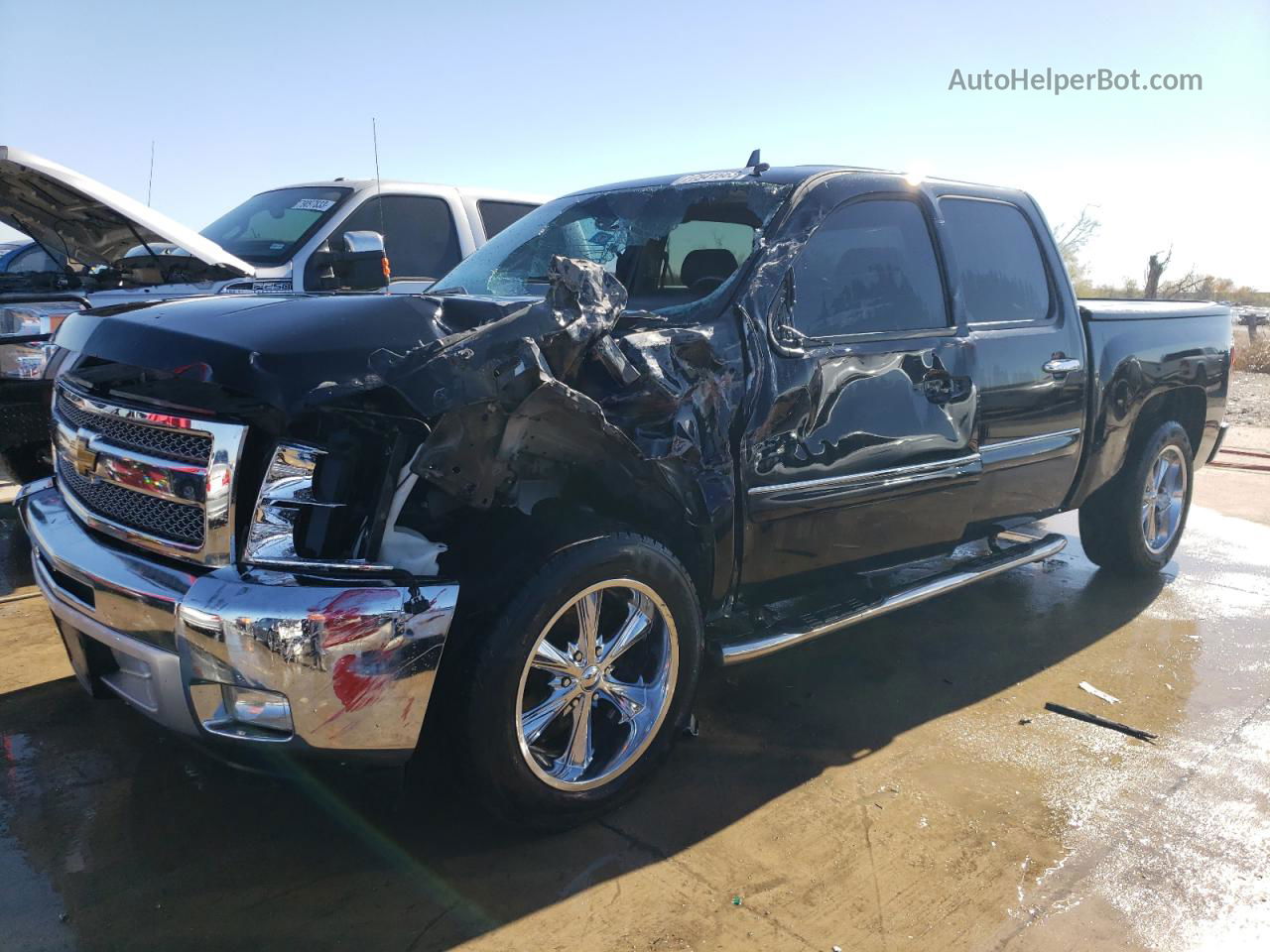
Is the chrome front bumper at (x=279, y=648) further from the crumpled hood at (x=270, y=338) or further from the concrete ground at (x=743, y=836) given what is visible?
the crumpled hood at (x=270, y=338)

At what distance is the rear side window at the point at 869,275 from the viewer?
11.4ft

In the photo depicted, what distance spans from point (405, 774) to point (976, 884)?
156cm

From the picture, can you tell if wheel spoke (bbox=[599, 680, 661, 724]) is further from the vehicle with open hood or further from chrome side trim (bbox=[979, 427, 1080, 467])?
the vehicle with open hood

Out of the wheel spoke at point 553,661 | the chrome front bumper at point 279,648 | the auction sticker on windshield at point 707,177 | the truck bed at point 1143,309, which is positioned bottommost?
the wheel spoke at point 553,661

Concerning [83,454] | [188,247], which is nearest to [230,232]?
[188,247]

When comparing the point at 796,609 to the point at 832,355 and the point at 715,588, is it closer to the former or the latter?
the point at 715,588

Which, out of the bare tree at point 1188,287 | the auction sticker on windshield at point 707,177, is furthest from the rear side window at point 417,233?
the bare tree at point 1188,287

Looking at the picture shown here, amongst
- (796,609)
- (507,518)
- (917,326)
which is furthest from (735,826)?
(917,326)

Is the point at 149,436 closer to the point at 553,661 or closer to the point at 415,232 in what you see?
the point at 553,661

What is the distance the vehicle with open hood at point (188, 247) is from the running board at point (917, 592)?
242 centimetres

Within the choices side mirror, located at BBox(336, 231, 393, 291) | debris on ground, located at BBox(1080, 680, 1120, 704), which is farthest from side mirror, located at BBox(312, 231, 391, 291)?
debris on ground, located at BBox(1080, 680, 1120, 704)

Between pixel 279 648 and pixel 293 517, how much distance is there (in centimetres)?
33

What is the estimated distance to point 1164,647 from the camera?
14.7 feet

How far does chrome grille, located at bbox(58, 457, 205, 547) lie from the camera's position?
8.16 ft
